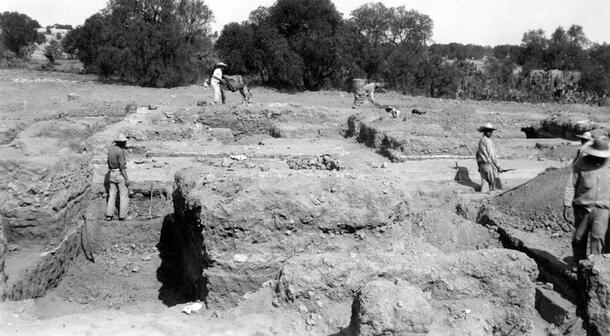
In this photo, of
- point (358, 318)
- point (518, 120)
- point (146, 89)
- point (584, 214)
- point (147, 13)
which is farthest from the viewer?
point (147, 13)

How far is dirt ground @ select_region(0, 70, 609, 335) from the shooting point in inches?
189

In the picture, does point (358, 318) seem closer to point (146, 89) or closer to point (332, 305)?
point (332, 305)

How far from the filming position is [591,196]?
211 inches

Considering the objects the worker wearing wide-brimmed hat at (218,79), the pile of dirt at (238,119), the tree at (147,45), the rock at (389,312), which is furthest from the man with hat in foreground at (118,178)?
the tree at (147,45)

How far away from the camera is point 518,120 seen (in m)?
16.0

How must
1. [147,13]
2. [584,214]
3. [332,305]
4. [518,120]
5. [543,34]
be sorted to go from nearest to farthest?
[332,305], [584,214], [518,120], [147,13], [543,34]

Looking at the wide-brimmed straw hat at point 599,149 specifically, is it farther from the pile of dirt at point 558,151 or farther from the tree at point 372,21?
the tree at point 372,21

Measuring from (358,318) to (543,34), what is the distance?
36.2 m

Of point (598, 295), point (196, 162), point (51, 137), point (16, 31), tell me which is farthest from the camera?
point (16, 31)

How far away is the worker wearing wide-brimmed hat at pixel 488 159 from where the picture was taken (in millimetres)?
8250

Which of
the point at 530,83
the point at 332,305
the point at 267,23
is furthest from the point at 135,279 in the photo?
the point at 530,83

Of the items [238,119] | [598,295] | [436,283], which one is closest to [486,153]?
[598,295]

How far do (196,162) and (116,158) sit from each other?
2.55 m

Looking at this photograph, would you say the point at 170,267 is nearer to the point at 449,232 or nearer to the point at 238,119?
the point at 449,232
